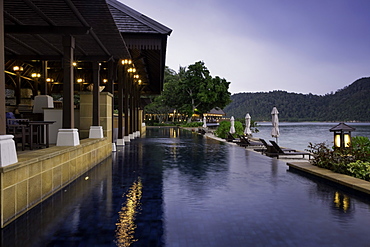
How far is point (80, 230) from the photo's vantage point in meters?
4.12

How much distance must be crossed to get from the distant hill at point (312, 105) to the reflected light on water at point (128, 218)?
103289mm

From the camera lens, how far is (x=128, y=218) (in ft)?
15.1

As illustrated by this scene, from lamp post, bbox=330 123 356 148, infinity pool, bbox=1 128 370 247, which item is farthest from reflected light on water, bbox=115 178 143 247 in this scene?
lamp post, bbox=330 123 356 148

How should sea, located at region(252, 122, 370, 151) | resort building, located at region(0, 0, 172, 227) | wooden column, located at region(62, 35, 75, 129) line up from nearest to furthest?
A: resort building, located at region(0, 0, 172, 227) → wooden column, located at region(62, 35, 75, 129) → sea, located at region(252, 122, 370, 151)

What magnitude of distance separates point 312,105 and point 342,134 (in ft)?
377

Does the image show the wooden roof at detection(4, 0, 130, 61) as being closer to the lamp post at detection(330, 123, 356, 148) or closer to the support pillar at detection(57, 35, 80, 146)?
the support pillar at detection(57, 35, 80, 146)

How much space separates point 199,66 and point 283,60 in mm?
100788

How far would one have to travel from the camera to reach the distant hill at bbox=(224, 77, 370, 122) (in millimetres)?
99512

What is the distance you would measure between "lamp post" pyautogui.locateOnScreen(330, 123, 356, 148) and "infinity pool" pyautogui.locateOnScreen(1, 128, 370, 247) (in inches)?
175

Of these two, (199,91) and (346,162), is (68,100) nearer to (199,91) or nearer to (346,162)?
(346,162)

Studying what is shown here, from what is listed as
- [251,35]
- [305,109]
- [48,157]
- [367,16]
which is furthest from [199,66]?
[367,16]

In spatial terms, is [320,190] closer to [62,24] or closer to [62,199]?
[62,199]

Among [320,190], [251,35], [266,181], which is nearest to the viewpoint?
[320,190]

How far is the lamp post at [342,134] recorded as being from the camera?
1143 cm
